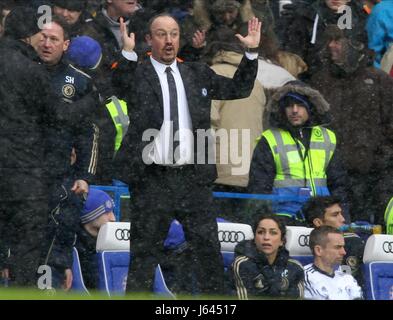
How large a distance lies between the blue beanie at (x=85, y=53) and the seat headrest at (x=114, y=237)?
159 cm

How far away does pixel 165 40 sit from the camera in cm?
1031

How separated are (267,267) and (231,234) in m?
0.52

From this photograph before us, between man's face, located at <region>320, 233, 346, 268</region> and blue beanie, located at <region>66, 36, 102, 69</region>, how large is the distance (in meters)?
2.48

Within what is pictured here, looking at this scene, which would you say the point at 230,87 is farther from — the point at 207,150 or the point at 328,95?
the point at 328,95

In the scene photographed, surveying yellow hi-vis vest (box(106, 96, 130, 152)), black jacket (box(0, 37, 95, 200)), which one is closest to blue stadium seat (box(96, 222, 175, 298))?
black jacket (box(0, 37, 95, 200))

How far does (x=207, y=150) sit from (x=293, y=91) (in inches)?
74.9

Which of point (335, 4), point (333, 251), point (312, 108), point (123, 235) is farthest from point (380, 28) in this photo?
point (123, 235)

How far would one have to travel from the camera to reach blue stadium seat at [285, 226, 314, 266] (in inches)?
437

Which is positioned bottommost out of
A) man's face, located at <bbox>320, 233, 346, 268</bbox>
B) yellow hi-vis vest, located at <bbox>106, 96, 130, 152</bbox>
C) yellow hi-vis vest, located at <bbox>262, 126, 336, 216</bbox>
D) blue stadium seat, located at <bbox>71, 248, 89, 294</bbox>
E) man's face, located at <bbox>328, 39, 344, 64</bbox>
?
blue stadium seat, located at <bbox>71, 248, 89, 294</bbox>

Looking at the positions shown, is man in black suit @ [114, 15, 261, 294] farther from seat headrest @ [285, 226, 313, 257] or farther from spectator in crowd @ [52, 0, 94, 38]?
spectator in crowd @ [52, 0, 94, 38]

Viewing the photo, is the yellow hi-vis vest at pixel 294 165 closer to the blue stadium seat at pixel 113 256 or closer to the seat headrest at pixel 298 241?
the seat headrest at pixel 298 241

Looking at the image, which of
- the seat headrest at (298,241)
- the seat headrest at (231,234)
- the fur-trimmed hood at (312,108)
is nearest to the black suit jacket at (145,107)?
the seat headrest at (231,234)

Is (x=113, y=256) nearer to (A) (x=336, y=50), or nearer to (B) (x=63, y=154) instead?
(B) (x=63, y=154)
